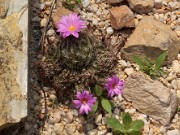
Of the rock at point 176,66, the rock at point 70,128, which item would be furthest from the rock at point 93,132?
the rock at point 176,66

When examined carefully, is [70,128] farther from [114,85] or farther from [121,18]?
[121,18]

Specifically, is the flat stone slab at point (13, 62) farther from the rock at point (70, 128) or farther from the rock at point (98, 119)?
the rock at point (98, 119)

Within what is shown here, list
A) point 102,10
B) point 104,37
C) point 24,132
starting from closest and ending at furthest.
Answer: point 24,132 < point 104,37 < point 102,10

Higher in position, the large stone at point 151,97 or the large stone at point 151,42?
the large stone at point 151,42

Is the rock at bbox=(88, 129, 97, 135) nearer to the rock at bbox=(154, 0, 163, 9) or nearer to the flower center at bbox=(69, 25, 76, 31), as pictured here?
the flower center at bbox=(69, 25, 76, 31)

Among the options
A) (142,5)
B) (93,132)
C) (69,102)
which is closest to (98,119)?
(93,132)

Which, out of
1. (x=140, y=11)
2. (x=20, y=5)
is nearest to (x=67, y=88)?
(x=20, y=5)

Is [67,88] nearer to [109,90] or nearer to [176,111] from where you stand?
[109,90]

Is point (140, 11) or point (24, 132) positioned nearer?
point (24, 132)
